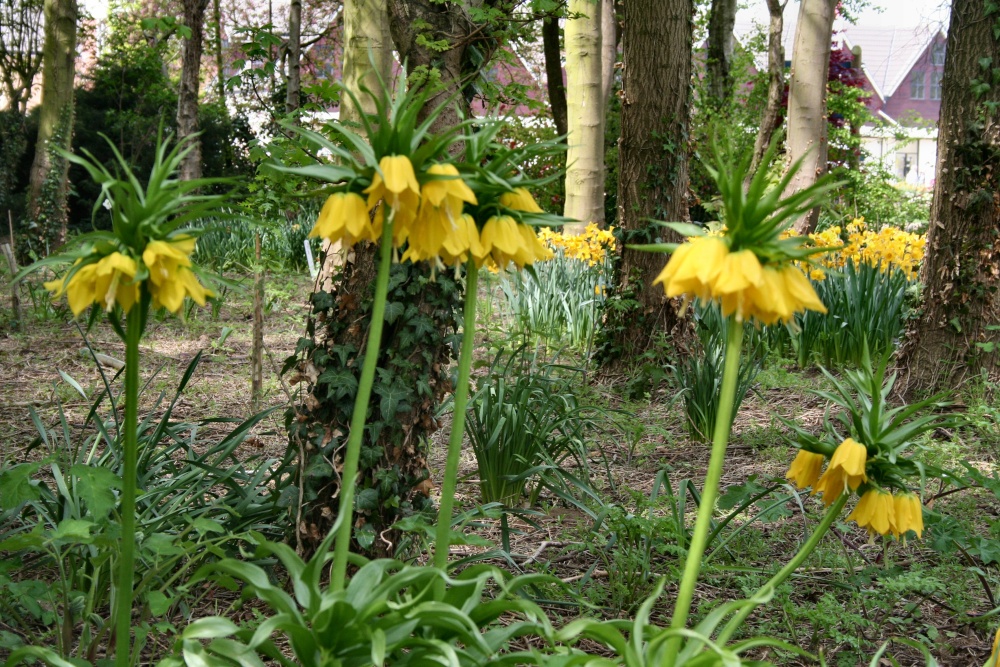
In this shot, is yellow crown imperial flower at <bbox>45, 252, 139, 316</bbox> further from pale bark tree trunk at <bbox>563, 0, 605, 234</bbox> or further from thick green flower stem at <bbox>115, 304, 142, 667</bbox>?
pale bark tree trunk at <bbox>563, 0, 605, 234</bbox>

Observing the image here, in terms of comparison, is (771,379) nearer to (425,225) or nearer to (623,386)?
(623,386)

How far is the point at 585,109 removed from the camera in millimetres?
9773

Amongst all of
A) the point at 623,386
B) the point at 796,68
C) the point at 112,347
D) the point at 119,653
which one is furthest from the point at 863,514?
the point at 796,68

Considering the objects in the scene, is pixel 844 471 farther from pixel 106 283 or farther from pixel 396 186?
pixel 106 283

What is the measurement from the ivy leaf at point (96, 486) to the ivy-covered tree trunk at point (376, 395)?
0.76 meters

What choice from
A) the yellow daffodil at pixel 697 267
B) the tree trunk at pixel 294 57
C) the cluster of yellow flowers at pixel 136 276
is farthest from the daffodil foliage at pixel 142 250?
→ the tree trunk at pixel 294 57

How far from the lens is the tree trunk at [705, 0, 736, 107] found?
1439 cm

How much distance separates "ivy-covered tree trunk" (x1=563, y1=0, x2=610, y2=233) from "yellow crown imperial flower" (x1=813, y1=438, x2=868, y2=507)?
792 centimetres

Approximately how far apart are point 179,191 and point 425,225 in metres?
0.38

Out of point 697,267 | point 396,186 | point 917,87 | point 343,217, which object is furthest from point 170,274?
point 917,87

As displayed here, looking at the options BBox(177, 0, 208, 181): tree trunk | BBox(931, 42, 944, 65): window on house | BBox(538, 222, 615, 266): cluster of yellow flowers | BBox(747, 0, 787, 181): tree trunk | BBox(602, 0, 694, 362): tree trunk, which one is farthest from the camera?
BBox(931, 42, 944, 65): window on house

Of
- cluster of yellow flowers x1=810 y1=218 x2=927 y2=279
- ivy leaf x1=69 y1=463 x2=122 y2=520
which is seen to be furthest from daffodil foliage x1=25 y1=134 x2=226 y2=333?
cluster of yellow flowers x1=810 y1=218 x2=927 y2=279

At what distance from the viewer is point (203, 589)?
264cm

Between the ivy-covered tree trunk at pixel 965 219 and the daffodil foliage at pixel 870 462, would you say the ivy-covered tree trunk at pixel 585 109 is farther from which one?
the daffodil foliage at pixel 870 462
